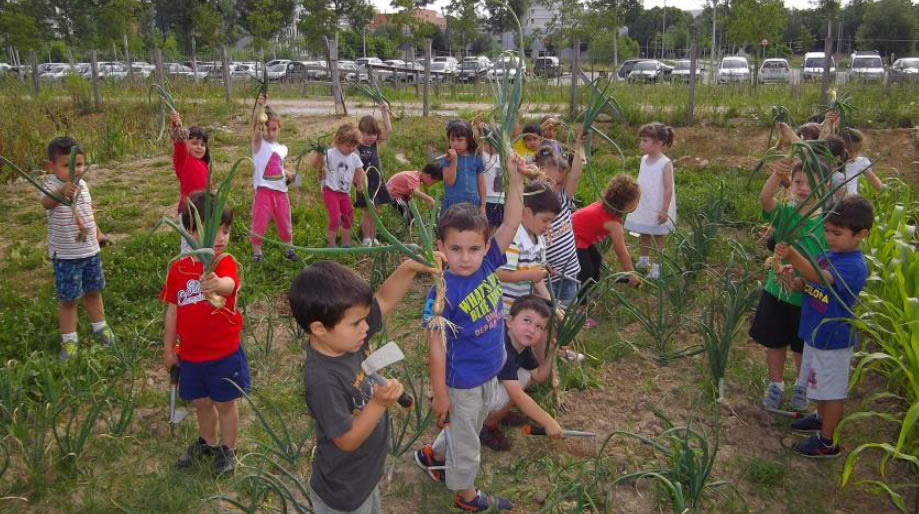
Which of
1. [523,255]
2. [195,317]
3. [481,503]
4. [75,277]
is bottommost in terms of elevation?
[481,503]

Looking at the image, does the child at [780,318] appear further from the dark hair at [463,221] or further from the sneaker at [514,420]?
the dark hair at [463,221]

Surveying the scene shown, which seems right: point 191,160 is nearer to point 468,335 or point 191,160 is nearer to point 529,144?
point 529,144

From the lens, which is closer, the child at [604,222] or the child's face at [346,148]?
the child at [604,222]

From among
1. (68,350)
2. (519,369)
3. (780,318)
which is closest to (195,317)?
(68,350)

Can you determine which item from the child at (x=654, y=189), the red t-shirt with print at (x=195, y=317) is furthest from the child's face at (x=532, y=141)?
the red t-shirt with print at (x=195, y=317)

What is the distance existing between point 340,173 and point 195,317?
2.97m

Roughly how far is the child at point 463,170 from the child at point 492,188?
9 centimetres

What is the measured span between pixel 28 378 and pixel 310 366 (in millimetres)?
2524

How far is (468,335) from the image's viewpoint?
2.60 m

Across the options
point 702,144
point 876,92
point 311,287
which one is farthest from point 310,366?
point 876,92

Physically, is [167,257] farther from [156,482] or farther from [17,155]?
[17,155]

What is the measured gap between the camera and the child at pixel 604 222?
4.54m

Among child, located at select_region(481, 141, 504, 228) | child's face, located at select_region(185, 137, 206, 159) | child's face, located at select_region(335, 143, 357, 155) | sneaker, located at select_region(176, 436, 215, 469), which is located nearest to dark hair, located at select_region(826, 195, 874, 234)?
child, located at select_region(481, 141, 504, 228)

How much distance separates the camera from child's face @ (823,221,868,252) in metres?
2.97
